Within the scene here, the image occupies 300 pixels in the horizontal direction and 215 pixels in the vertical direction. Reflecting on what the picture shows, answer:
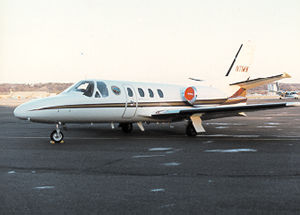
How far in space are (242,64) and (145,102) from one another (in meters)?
7.34

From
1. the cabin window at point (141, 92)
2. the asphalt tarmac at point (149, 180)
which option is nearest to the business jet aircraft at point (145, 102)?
the cabin window at point (141, 92)

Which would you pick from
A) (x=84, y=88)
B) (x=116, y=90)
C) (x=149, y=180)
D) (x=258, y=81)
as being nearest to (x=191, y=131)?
(x=116, y=90)

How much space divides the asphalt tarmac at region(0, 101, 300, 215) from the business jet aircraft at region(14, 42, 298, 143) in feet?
5.08

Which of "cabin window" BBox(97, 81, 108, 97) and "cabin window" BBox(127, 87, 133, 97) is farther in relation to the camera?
"cabin window" BBox(127, 87, 133, 97)

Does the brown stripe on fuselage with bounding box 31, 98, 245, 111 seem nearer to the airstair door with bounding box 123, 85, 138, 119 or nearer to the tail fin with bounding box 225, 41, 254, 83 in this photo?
the airstair door with bounding box 123, 85, 138, 119

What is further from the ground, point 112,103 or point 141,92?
point 141,92

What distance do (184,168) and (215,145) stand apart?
14.8 ft

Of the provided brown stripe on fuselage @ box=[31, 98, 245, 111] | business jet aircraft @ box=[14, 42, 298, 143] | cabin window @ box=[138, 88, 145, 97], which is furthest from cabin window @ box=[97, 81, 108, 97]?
cabin window @ box=[138, 88, 145, 97]

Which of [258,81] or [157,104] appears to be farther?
[258,81]

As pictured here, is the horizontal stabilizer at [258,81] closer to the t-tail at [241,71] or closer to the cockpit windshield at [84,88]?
the t-tail at [241,71]

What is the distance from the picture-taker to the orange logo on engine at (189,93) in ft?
56.8

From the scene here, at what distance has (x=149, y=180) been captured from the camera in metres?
6.84

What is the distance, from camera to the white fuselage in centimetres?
1238

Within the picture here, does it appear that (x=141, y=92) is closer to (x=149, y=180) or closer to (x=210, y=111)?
(x=210, y=111)
